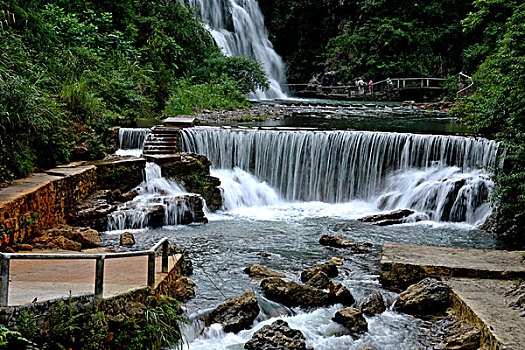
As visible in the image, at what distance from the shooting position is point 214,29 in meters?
32.1

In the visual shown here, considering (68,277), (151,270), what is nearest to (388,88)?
(151,270)

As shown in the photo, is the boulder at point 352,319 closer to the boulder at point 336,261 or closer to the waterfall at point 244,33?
the boulder at point 336,261

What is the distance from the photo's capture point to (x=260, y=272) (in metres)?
7.89

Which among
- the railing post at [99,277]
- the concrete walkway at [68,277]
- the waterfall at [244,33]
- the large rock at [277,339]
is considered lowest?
the large rock at [277,339]

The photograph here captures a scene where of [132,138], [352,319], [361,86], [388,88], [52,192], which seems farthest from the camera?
[361,86]

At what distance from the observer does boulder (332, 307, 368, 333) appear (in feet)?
20.7

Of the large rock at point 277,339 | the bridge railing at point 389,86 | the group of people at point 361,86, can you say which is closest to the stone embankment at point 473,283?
the large rock at point 277,339

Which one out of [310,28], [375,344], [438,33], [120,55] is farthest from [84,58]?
[310,28]

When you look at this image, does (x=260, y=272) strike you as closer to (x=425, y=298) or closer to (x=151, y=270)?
(x=425, y=298)

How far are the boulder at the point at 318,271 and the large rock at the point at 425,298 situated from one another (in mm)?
1250

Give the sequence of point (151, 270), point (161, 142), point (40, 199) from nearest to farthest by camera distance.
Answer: point (151, 270), point (40, 199), point (161, 142)

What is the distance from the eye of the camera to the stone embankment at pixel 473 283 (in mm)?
5535

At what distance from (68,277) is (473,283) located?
5.31 metres

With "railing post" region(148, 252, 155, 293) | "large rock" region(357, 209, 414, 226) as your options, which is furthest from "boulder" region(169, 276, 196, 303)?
"large rock" region(357, 209, 414, 226)
